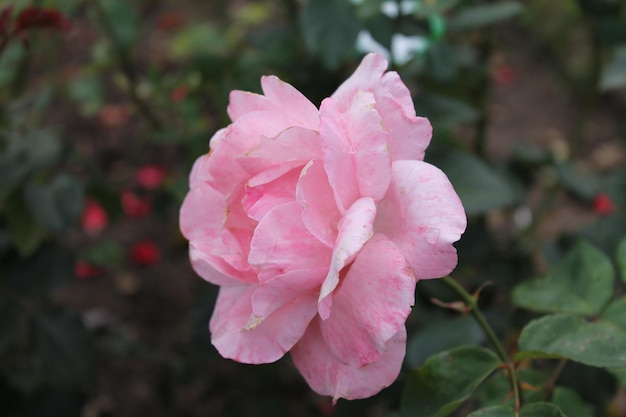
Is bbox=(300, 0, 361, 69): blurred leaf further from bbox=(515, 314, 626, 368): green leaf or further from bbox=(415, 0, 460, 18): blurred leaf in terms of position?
bbox=(515, 314, 626, 368): green leaf

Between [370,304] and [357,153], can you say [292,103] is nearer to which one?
[357,153]

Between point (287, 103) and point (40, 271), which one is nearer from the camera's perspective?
point (287, 103)

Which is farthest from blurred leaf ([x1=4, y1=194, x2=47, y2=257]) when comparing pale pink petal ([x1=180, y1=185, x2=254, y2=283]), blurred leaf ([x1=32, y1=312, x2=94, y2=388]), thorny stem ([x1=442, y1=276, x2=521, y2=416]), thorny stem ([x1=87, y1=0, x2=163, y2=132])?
thorny stem ([x1=442, y1=276, x2=521, y2=416])

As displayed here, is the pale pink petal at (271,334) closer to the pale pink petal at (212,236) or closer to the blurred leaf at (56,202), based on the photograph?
the pale pink petal at (212,236)

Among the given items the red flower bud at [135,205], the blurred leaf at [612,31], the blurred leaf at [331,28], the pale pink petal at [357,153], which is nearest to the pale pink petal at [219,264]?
the pale pink petal at [357,153]

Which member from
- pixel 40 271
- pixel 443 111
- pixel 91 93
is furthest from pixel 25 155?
pixel 443 111

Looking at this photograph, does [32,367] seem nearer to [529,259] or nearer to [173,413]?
[173,413]

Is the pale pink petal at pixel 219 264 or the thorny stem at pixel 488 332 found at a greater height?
the pale pink petal at pixel 219 264
